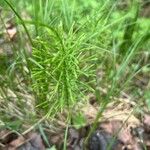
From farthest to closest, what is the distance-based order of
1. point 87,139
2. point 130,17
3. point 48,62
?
point 130,17
point 87,139
point 48,62

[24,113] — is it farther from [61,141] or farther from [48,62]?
[48,62]

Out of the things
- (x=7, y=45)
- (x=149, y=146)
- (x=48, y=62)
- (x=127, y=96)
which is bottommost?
(x=149, y=146)

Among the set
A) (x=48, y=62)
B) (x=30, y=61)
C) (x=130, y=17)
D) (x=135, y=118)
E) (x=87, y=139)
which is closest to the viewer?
(x=48, y=62)

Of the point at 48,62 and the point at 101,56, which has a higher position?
the point at 48,62

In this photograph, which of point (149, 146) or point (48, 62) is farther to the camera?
point (149, 146)

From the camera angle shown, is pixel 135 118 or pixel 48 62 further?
pixel 135 118

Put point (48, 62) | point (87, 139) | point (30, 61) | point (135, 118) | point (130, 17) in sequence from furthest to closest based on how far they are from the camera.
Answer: point (130, 17)
point (135, 118)
point (87, 139)
point (30, 61)
point (48, 62)

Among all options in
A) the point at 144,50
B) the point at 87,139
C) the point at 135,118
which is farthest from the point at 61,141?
the point at 144,50

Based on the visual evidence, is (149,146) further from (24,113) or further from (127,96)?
(24,113)

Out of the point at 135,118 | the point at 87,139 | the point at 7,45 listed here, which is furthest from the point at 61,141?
the point at 7,45
